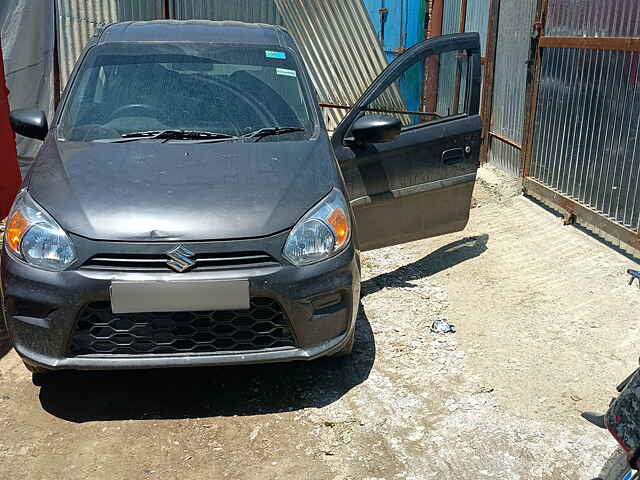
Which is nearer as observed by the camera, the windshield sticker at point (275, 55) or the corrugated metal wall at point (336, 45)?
the windshield sticker at point (275, 55)

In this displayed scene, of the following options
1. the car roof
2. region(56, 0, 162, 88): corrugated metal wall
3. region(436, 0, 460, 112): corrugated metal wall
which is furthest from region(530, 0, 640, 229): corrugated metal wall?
region(56, 0, 162, 88): corrugated metal wall

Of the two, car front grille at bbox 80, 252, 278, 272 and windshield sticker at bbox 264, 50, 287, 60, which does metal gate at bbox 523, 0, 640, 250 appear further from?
car front grille at bbox 80, 252, 278, 272

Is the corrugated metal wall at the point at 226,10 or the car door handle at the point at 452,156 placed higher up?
the corrugated metal wall at the point at 226,10

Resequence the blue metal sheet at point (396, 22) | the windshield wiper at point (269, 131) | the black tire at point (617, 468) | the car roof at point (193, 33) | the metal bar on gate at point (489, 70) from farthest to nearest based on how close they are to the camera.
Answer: the blue metal sheet at point (396, 22)
the metal bar on gate at point (489, 70)
the car roof at point (193, 33)
the windshield wiper at point (269, 131)
the black tire at point (617, 468)

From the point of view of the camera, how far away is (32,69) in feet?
28.9

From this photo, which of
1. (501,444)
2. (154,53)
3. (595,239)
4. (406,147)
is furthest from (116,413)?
(595,239)

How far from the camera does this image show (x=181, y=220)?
306 centimetres

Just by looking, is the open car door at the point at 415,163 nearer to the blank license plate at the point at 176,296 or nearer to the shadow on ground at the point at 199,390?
the shadow on ground at the point at 199,390

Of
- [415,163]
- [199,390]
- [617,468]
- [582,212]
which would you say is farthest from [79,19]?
[617,468]

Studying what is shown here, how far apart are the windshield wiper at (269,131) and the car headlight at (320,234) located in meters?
0.68

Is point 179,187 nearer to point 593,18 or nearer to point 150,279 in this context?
point 150,279

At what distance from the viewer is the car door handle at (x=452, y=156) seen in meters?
4.77

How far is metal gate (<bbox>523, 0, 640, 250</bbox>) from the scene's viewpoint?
5309mm

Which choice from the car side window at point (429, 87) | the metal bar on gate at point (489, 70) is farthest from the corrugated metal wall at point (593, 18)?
the metal bar on gate at point (489, 70)
